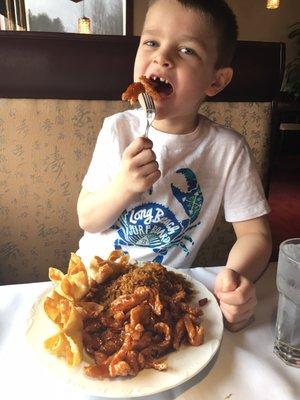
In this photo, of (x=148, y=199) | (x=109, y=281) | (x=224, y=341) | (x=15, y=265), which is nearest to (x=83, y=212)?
(x=148, y=199)

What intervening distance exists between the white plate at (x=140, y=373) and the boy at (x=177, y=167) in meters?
0.28

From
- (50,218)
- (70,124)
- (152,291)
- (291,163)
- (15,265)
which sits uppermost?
(70,124)

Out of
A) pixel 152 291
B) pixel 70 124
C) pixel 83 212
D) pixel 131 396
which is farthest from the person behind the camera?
pixel 70 124

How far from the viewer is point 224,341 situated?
0.68 meters

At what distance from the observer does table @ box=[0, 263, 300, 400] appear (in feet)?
1.85

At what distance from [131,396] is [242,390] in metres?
0.17

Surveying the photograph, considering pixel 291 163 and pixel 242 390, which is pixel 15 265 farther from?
pixel 291 163

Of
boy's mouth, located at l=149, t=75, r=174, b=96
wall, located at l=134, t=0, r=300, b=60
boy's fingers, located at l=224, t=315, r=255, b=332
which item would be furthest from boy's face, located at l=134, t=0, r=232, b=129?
wall, located at l=134, t=0, r=300, b=60

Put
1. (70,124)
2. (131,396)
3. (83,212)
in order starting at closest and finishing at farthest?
(131,396), (83,212), (70,124)

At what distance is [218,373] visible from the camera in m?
0.61

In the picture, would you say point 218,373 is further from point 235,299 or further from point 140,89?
point 140,89

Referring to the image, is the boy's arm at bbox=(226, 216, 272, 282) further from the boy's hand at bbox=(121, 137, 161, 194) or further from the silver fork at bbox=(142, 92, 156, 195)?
the silver fork at bbox=(142, 92, 156, 195)

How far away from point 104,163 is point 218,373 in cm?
62

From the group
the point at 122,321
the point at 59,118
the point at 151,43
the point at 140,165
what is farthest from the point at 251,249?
the point at 59,118
